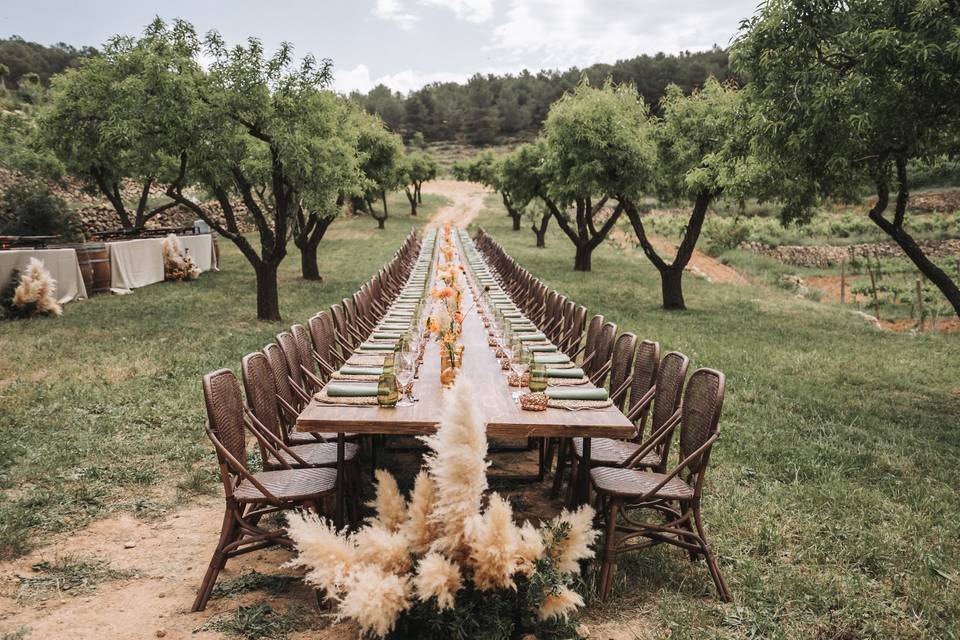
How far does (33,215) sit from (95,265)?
7.52 metres

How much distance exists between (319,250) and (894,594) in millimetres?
23156

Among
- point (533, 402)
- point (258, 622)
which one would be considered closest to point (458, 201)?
point (533, 402)

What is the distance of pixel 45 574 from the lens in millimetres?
3248

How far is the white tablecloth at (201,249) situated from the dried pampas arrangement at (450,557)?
54.9ft

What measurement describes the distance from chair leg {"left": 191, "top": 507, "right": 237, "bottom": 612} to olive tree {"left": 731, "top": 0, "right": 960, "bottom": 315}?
5832 millimetres

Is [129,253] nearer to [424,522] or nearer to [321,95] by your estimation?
[321,95]

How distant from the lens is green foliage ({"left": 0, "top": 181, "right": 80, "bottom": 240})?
60.8 feet

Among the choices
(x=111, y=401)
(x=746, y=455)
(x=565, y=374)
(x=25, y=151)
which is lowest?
(x=746, y=455)

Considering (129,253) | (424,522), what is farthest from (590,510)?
(129,253)

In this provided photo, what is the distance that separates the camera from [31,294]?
10547 millimetres

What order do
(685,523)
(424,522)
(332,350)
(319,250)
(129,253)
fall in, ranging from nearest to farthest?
(424,522) < (685,523) < (332,350) < (129,253) < (319,250)

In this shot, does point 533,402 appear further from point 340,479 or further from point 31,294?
point 31,294

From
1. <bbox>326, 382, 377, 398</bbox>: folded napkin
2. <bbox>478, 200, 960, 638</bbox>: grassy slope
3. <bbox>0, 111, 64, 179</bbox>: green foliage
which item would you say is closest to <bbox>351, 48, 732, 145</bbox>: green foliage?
<bbox>0, 111, 64, 179</bbox>: green foliage

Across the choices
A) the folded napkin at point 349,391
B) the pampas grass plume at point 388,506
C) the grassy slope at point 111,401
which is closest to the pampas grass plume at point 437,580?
the pampas grass plume at point 388,506
